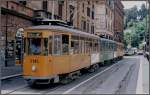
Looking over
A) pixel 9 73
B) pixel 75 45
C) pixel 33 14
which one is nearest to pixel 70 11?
pixel 33 14

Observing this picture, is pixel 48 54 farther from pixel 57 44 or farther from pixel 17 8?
pixel 17 8

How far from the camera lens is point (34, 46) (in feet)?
62.9

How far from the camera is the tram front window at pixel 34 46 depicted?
19.1 metres

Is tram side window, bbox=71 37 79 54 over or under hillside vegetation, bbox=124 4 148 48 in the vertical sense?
under

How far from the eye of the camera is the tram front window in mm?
19062

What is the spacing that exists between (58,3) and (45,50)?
2894 centimetres

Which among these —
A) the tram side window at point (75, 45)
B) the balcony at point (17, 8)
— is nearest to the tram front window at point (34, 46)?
the tram side window at point (75, 45)

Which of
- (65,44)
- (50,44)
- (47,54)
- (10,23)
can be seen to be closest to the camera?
→ (47,54)

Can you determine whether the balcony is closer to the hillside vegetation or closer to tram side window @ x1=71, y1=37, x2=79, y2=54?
tram side window @ x1=71, y1=37, x2=79, y2=54

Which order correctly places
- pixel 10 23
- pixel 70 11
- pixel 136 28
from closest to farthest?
pixel 10 23, pixel 70 11, pixel 136 28

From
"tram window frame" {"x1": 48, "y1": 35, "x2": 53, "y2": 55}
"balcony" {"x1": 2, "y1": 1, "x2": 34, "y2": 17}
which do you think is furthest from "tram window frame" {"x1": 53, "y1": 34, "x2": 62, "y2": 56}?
"balcony" {"x1": 2, "y1": 1, "x2": 34, "y2": 17}

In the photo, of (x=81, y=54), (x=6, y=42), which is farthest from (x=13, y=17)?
(x=81, y=54)

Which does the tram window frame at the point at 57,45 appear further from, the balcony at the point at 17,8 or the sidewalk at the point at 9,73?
the balcony at the point at 17,8

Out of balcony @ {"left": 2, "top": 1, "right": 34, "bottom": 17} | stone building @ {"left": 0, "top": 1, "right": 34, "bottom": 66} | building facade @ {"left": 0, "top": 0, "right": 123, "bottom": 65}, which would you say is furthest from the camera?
building facade @ {"left": 0, "top": 0, "right": 123, "bottom": 65}
